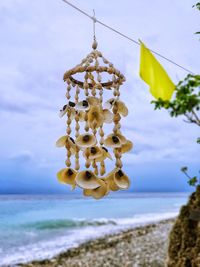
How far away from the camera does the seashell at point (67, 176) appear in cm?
310

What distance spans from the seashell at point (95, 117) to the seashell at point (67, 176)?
12.6 inches

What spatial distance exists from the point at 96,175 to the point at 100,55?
78 centimetres

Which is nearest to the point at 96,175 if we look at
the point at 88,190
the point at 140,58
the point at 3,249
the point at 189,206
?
the point at 88,190

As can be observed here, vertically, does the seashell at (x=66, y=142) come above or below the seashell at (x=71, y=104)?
below

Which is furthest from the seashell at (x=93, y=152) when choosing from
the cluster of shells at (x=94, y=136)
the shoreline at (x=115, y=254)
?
the shoreline at (x=115, y=254)

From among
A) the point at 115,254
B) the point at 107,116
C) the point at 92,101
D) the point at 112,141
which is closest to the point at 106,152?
the point at 112,141

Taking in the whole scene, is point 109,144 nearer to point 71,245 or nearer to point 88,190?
point 88,190

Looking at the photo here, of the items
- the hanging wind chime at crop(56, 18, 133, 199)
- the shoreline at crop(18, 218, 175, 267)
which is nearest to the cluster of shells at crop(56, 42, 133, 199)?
the hanging wind chime at crop(56, 18, 133, 199)

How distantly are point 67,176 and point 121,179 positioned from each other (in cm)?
36

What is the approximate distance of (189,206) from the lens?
9.34 feet

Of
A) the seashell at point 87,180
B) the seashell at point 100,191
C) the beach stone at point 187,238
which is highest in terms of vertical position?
the seashell at point 87,180

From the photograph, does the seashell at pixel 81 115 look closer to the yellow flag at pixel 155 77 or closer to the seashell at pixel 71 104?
the seashell at pixel 71 104

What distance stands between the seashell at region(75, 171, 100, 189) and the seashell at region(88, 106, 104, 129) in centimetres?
30

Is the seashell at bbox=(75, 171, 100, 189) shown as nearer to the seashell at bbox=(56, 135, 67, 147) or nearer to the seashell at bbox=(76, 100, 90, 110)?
the seashell at bbox=(56, 135, 67, 147)
